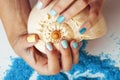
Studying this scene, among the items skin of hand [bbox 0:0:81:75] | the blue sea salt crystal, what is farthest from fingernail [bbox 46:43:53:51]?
the blue sea salt crystal

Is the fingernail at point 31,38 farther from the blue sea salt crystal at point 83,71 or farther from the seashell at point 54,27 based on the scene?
the blue sea salt crystal at point 83,71

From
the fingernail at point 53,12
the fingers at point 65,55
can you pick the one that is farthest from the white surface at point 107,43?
the fingernail at point 53,12

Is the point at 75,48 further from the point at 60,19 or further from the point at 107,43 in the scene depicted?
the point at 107,43

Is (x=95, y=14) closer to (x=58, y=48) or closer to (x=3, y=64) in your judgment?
(x=58, y=48)

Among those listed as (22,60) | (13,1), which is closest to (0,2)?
(13,1)

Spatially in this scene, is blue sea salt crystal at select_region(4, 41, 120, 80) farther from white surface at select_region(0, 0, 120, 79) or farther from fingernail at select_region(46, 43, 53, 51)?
fingernail at select_region(46, 43, 53, 51)

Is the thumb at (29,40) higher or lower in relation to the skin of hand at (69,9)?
lower
